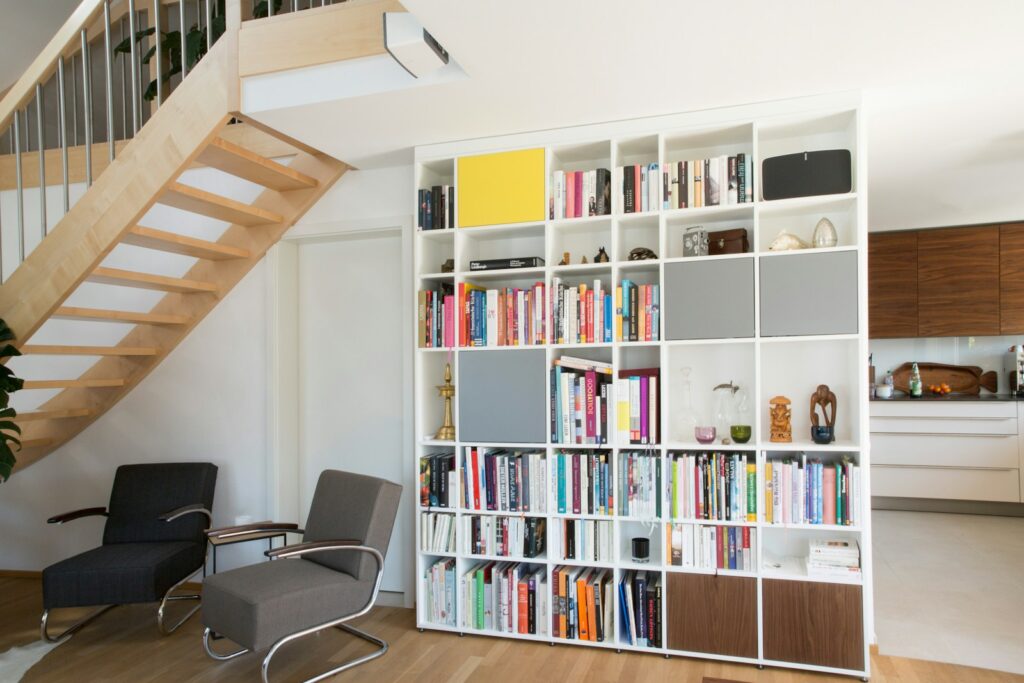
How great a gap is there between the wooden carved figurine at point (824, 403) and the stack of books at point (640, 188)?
1.16 metres

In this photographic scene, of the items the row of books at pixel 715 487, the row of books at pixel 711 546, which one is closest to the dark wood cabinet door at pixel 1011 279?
the row of books at pixel 715 487

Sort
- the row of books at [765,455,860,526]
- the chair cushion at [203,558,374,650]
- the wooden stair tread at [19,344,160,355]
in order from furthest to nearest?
the wooden stair tread at [19,344,160,355] → the row of books at [765,455,860,526] → the chair cushion at [203,558,374,650]

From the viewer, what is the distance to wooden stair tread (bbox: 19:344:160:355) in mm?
3625

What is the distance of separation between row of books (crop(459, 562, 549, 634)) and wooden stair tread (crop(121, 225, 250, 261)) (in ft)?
7.46

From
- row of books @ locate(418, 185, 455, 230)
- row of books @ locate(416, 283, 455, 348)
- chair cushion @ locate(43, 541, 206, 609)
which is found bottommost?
chair cushion @ locate(43, 541, 206, 609)

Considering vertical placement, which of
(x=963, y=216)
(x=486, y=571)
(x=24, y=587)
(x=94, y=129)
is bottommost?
(x=24, y=587)

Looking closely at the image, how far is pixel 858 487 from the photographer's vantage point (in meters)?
3.06

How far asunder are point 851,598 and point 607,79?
2.44 m

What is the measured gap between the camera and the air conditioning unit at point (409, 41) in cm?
262

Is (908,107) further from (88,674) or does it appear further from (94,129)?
(94,129)

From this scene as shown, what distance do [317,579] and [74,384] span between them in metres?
2.01

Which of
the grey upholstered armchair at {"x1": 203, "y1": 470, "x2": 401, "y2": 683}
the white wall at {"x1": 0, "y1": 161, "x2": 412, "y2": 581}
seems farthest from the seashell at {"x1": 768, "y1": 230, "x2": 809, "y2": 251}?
the grey upholstered armchair at {"x1": 203, "y1": 470, "x2": 401, "y2": 683}

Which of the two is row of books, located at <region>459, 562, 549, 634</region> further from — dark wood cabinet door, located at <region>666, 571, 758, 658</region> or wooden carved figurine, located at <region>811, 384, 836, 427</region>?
wooden carved figurine, located at <region>811, 384, 836, 427</region>

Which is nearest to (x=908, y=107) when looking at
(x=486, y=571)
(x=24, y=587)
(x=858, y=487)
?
(x=858, y=487)
